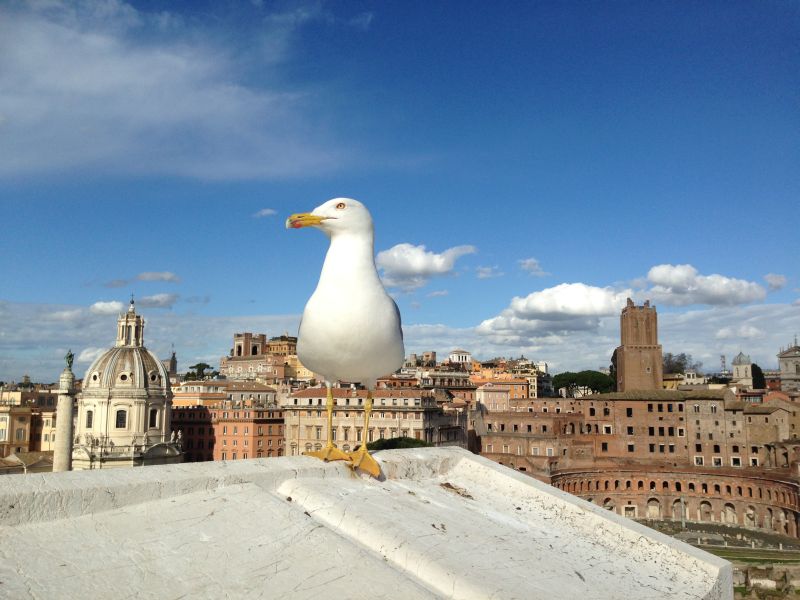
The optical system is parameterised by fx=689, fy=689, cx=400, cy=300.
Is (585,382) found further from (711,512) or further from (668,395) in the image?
(711,512)

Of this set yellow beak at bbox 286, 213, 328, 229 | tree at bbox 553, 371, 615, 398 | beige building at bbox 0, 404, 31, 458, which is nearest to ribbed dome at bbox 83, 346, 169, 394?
beige building at bbox 0, 404, 31, 458

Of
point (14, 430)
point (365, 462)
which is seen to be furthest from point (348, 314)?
point (14, 430)

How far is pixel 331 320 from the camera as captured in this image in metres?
8.17

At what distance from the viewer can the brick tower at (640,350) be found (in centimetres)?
9212

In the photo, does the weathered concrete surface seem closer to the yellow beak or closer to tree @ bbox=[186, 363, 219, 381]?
the yellow beak

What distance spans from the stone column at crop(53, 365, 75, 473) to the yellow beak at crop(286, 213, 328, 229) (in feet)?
165

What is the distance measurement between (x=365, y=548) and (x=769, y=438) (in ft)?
254

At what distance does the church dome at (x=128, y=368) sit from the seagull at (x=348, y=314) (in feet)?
228

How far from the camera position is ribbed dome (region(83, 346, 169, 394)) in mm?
72438

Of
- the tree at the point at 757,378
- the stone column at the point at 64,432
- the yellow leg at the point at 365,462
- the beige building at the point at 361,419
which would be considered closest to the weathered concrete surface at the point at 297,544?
the yellow leg at the point at 365,462

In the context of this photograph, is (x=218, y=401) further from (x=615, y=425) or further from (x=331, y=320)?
(x=331, y=320)

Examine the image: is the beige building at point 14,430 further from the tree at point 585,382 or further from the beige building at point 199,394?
the tree at point 585,382

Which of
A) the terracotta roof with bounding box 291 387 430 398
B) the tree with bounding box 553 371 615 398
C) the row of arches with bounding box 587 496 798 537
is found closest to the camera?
the row of arches with bounding box 587 496 798 537

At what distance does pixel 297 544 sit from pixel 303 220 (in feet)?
13.9
